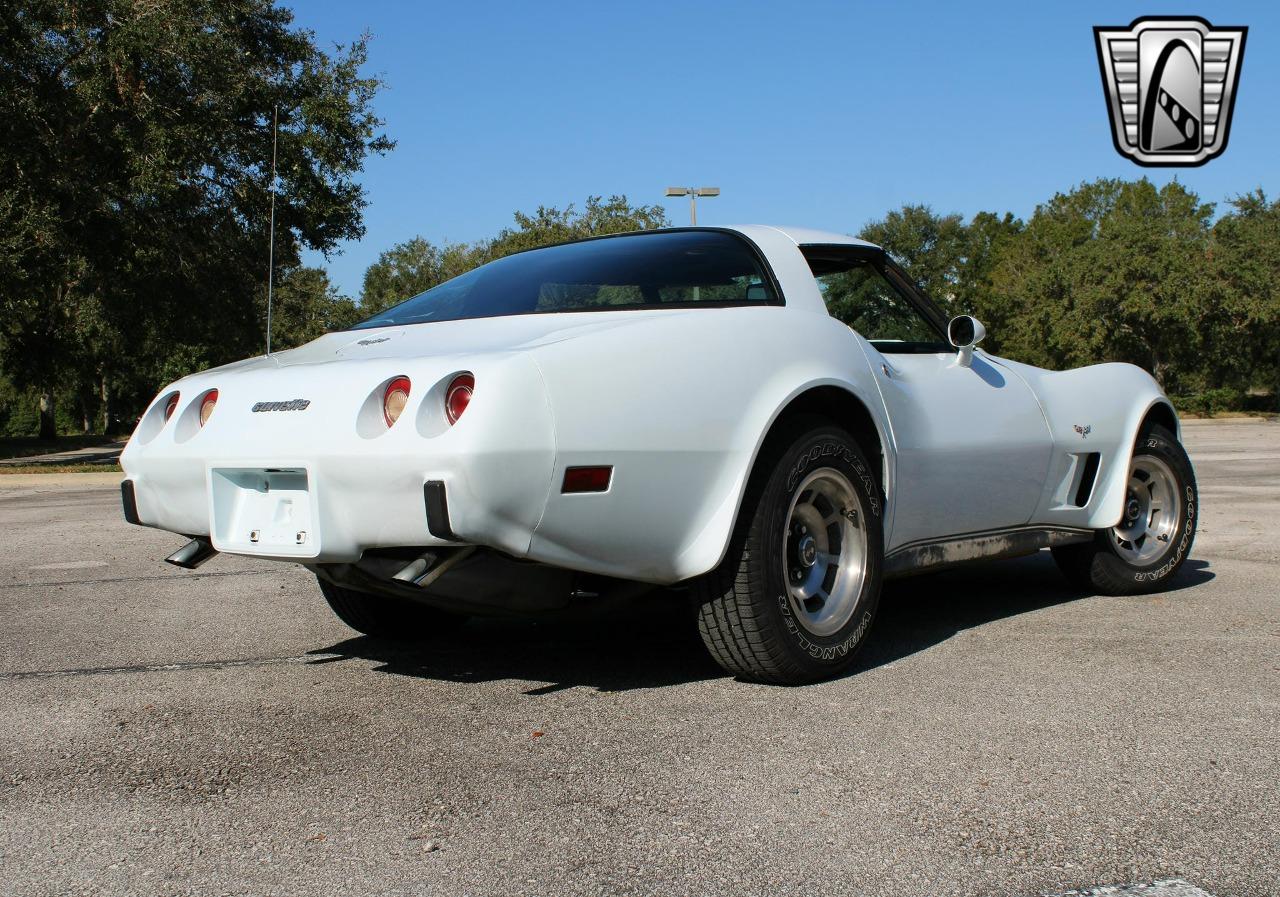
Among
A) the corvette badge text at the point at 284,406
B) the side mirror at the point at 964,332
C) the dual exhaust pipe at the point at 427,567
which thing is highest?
the side mirror at the point at 964,332

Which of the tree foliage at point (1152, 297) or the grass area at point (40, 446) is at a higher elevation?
the tree foliage at point (1152, 297)

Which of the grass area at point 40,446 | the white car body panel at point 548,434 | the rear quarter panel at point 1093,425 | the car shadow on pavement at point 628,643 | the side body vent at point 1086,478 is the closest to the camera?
the white car body panel at point 548,434

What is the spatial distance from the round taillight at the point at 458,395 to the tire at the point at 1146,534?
11.2 feet

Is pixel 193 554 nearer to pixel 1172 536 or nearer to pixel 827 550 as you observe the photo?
pixel 827 550

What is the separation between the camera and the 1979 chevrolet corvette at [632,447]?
10.6 feet

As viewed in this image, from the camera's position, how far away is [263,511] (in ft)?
11.7

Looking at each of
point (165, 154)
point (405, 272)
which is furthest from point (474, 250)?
point (165, 154)

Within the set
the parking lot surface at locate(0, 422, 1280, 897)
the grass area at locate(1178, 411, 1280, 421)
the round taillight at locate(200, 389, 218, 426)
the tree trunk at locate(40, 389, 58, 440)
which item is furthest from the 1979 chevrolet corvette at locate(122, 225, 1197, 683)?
the grass area at locate(1178, 411, 1280, 421)

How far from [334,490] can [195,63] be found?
2084cm

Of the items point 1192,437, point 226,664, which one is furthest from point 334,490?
point 1192,437

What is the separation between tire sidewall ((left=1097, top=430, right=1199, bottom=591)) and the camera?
18.2 feet

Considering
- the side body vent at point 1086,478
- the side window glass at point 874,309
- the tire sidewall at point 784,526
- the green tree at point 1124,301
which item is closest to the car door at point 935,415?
the side window glass at point 874,309

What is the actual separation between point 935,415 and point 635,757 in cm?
198

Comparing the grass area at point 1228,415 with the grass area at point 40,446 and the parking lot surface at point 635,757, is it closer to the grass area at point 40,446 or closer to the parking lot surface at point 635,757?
the grass area at point 40,446
